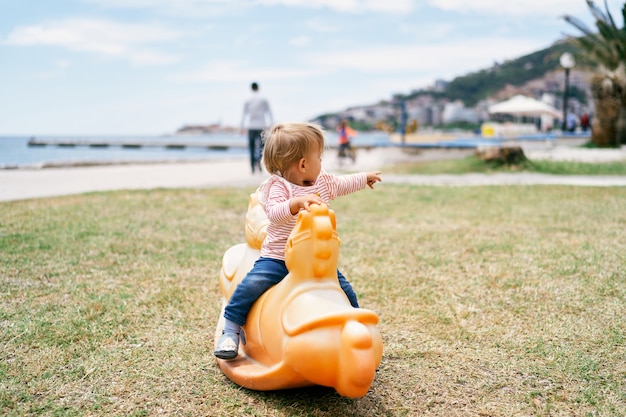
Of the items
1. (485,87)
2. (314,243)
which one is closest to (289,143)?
(314,243)

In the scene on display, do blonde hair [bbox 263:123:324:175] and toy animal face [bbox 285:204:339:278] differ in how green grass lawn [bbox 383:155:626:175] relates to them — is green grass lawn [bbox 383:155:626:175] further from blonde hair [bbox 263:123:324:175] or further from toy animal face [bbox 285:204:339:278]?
toy animal face [bbox 285:204:339:278]

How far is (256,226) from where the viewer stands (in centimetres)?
306

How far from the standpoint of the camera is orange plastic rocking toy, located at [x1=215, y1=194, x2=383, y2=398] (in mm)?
2223

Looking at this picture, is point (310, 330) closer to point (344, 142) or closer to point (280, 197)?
point (280, 197)

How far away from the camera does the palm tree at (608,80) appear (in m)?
19.7

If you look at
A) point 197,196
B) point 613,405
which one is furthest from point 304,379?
point 197,196

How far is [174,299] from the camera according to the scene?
396 cm

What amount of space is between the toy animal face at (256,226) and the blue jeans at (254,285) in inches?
9.2

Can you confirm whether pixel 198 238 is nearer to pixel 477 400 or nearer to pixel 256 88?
pixel 477 400

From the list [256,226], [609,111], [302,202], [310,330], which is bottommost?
[310,330]

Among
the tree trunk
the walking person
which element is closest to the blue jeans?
the walking person

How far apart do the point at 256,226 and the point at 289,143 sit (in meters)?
0.61

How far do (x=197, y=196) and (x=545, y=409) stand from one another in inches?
268

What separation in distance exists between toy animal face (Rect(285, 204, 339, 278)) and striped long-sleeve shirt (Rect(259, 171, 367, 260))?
0.52 feet
